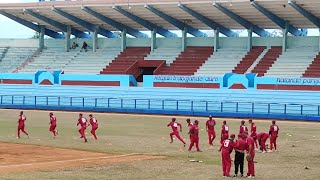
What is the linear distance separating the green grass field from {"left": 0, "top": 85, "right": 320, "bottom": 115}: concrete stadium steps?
10.1 ft

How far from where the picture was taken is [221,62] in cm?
7231

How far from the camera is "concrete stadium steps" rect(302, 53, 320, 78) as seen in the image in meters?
65.1

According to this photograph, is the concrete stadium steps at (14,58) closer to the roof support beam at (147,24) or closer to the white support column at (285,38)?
the roof support beam at (147,24)

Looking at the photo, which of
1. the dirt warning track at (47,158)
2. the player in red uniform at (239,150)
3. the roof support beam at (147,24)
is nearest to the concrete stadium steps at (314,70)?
the roof support beam at (147,24)

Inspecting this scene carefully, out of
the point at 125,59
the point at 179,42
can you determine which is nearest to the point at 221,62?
the point at 179,42

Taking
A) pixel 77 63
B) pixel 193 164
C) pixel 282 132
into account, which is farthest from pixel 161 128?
pixel 77 63

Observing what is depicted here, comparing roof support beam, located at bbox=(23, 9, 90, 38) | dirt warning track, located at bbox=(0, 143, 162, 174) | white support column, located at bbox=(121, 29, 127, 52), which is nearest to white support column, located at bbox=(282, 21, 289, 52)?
white support column, located at bbox=(121, 29, 127, 52)

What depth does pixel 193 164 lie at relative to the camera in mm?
29438

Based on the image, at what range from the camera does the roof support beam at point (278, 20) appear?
64.4 meters

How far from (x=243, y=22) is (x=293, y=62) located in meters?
6.27

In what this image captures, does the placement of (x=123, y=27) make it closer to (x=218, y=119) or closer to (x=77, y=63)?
(x=77, y=63)

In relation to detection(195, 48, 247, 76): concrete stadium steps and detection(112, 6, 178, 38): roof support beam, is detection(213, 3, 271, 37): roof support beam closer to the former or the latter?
detection(195, 48, 247, 76): concrete stadium steps

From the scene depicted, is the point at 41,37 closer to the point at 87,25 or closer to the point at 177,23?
the point at 87,25

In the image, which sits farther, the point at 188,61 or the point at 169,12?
the point at 188,61
